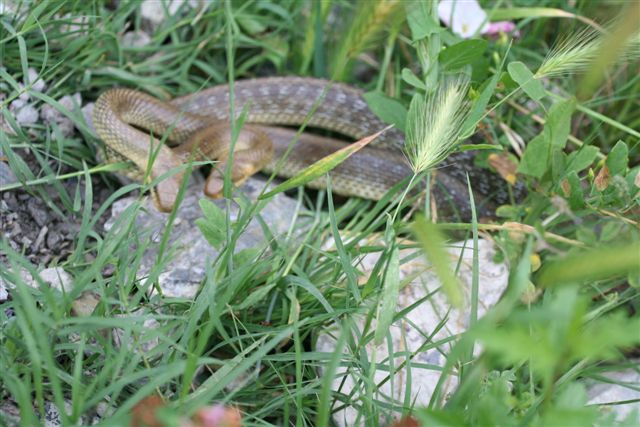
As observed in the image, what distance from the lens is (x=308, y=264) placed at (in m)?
3.01

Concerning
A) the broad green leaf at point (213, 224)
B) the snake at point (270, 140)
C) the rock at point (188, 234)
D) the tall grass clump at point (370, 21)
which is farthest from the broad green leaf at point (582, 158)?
the broad green leaf at point (213, 224)

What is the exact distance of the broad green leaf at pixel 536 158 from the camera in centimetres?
292

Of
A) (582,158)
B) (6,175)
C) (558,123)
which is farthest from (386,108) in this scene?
(6,175)

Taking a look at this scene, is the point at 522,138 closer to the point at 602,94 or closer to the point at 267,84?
the point at 602,94

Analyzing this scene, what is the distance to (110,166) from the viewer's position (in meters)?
3.23

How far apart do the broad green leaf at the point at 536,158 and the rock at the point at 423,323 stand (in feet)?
1.42

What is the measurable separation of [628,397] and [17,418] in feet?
7.57

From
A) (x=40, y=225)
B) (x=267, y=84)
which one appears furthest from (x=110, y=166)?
(x=267, y=84)

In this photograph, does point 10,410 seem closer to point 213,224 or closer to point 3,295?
point 3,295

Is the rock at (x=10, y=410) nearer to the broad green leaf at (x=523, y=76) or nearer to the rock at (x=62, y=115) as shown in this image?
the rock at (x=62, y=115)

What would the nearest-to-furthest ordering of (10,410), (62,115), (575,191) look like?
(10,410)
(575,191)
(62,115)

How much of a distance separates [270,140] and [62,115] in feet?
3.46

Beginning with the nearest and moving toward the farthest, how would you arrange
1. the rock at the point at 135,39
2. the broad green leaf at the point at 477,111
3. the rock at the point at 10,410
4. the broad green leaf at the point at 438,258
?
the broad green leaf at the point at 438,258, the rock at the point at 10,410, the broad green leaf at the point at 477,111, the rock at the point at 135,39

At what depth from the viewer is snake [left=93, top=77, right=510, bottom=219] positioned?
3412 millimetres
